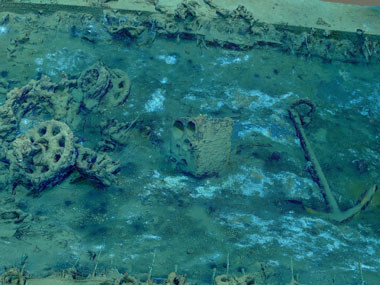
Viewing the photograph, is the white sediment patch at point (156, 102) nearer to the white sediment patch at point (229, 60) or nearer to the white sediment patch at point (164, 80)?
the white sediment patch at point (164, 80)

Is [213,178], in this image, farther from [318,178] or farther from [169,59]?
Answer: [169,59]

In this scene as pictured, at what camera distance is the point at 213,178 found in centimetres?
577

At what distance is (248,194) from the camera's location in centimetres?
561

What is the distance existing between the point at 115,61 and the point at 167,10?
4.63ft

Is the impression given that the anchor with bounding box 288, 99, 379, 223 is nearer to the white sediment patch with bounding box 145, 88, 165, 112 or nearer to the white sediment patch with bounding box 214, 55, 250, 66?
the white sediment patch with bounding box 214, 55, 250, 66

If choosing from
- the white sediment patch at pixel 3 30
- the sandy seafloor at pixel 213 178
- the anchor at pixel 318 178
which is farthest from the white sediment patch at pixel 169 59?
the white sediment patch at pixel 3 30

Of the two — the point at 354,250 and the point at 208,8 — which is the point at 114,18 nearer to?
the point at 208,8

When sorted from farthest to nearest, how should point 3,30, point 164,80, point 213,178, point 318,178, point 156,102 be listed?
point 3,30 < point 164,80 < point 156,102 < point 318,178 < point 213,178

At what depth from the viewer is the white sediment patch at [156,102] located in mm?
6598

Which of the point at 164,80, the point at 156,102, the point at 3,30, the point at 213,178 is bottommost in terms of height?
the point at 213,178

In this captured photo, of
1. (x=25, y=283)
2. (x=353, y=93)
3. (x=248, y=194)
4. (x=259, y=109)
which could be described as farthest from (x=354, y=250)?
(x=25, y=283)

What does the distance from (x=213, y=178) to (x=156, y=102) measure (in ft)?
5.37

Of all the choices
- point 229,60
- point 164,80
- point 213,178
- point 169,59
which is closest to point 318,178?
point 213,178

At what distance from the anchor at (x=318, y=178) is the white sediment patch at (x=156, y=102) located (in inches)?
77.0
